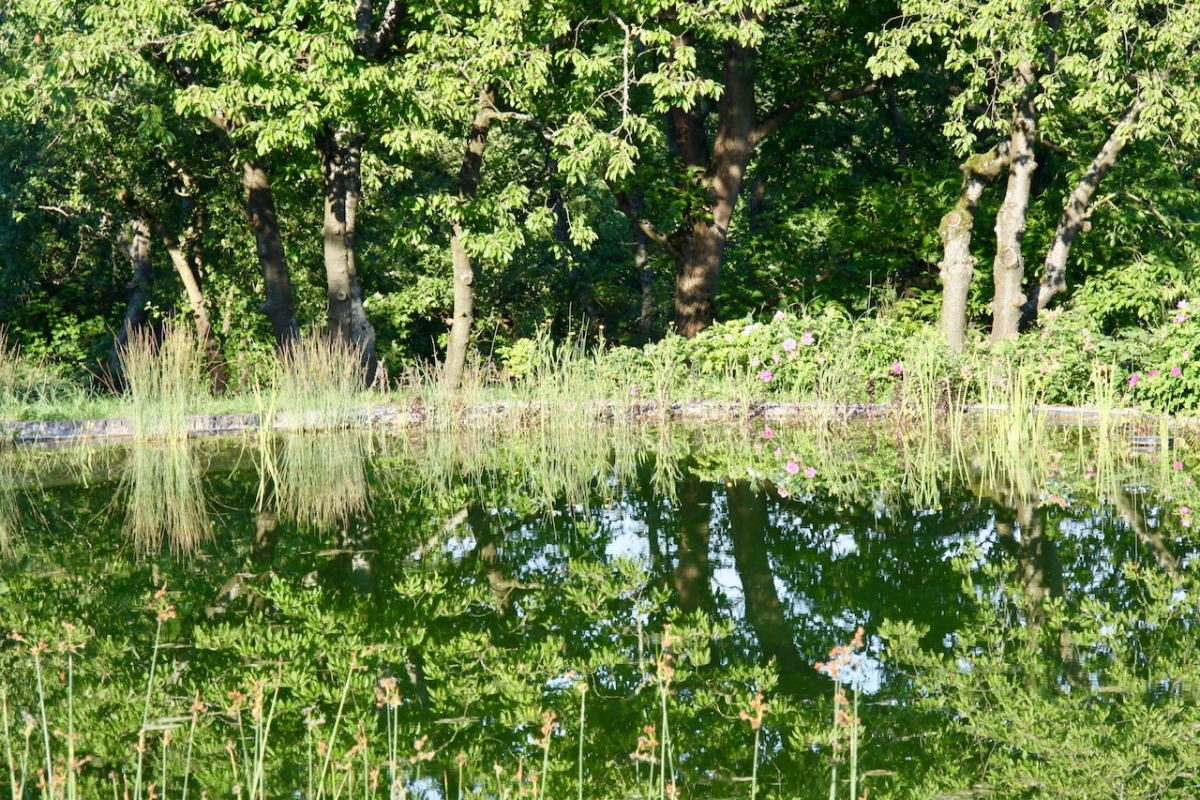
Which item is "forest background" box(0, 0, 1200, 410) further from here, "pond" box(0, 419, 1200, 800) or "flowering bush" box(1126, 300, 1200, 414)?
"pond" box(0, 419, 1200, 800)

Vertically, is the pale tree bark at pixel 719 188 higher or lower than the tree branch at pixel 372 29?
lower

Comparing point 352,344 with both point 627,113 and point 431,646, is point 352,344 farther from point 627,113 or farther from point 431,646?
point 431,646

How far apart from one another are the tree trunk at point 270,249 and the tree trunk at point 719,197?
13.7ft

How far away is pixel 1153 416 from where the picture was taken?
9.32 m

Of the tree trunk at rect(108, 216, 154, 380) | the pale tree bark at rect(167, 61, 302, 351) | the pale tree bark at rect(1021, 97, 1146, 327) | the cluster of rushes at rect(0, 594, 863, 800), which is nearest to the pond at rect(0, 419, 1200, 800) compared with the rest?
the cluster of rushes at rect(0, 594, 863, 800)

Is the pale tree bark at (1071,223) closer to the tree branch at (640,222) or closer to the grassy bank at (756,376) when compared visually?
the grassy bank at (756,376)

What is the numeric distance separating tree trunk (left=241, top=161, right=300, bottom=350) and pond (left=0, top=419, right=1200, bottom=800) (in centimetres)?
515

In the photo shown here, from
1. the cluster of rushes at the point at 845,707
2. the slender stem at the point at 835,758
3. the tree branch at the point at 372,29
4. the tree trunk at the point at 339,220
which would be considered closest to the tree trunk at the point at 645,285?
the tree trunk at the point at 339,220

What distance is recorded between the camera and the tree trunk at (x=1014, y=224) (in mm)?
12234

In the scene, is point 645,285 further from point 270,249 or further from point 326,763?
point 326,763

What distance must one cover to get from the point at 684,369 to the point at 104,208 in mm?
7729

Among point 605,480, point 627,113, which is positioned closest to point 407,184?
point 627,113

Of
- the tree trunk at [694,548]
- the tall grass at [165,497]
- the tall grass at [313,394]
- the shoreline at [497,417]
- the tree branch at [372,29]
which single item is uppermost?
the tree branch at [372,29]

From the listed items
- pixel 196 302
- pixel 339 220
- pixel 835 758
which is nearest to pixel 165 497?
pixel 835 758
